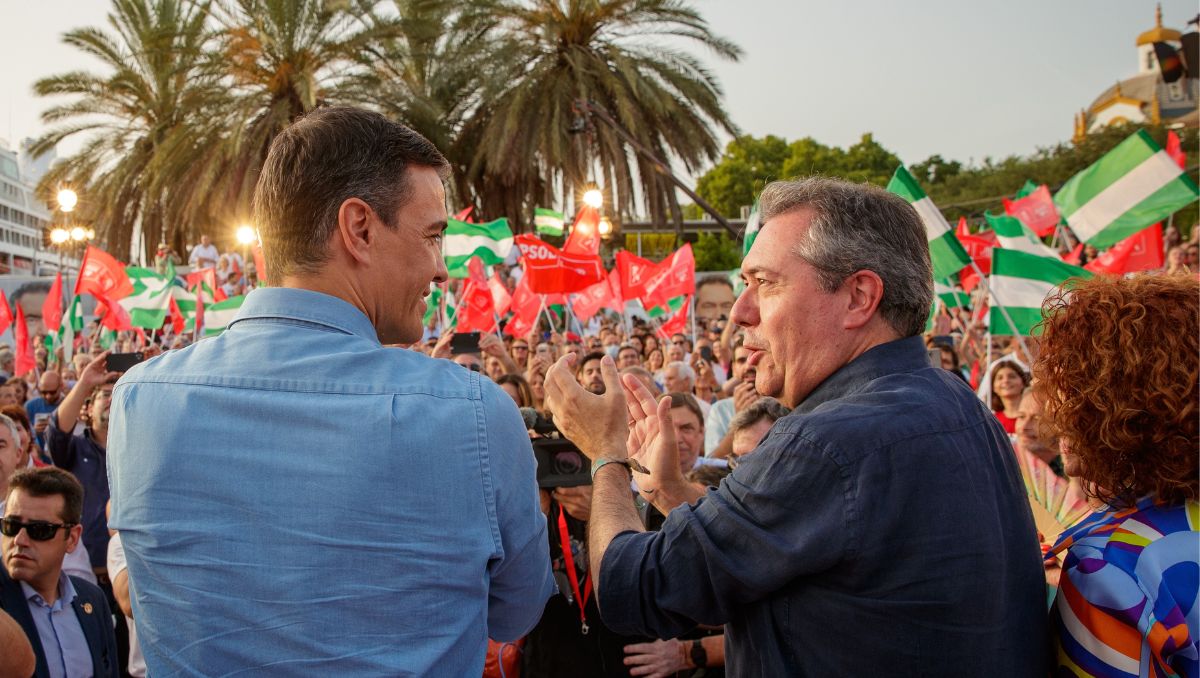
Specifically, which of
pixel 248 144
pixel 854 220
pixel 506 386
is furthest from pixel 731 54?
pixel 854 220

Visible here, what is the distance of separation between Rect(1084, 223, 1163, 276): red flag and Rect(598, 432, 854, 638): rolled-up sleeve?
9.34 metres

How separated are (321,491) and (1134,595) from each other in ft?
4.69

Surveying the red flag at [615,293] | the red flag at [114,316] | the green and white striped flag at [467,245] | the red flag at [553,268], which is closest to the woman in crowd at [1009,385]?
the red flag at [553,268]

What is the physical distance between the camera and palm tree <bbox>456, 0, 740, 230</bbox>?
20.4 metres

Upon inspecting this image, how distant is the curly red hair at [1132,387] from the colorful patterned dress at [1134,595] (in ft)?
0.21

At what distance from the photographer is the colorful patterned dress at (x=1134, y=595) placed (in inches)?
66.5

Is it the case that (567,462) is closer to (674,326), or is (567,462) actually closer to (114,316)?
(674,326)

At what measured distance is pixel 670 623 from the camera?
1.79 metres

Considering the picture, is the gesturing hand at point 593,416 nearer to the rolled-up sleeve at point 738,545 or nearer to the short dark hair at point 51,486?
the rolled-up sleeve at point 738,545

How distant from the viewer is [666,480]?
7.11ft

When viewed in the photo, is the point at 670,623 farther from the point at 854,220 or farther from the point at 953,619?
the point at 854,220

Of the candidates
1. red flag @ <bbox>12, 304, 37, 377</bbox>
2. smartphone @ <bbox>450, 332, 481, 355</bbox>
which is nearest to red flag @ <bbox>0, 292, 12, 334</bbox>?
red flag @ <bbox>12, 304, 37, 377</bbox>

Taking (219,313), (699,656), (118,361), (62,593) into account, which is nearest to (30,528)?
(62,593)

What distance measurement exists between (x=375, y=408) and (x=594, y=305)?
1250 cm
